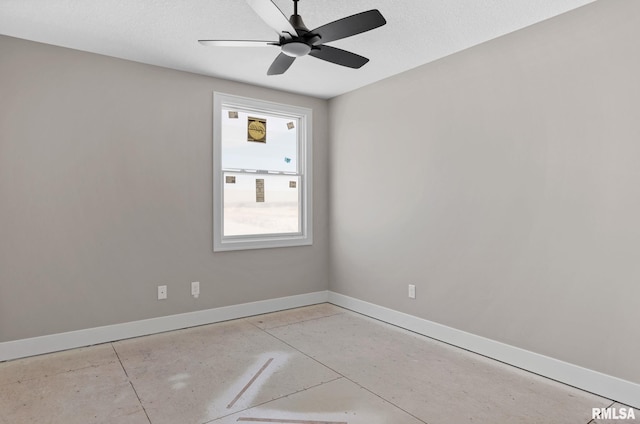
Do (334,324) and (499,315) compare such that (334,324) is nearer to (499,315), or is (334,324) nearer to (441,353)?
(441,353)

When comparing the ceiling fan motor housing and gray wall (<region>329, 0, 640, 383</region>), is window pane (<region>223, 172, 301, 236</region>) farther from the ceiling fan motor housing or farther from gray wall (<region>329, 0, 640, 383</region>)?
the ceiling fan motor housing

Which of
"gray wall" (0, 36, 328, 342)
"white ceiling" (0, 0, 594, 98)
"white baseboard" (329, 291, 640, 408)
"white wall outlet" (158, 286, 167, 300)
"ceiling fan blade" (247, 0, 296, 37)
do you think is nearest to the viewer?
"ceiling fan blade" (247, 0, 296, 37)

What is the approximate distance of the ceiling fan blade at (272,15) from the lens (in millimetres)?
1825

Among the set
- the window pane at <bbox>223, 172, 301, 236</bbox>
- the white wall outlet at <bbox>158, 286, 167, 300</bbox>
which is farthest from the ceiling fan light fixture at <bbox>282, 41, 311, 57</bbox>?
the white wall outlet at <bbox>158, 286, 167, 300</bbox>

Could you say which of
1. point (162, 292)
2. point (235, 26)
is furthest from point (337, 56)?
point (162, 292)

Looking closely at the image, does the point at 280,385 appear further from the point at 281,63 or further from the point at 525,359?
the point at 281,63

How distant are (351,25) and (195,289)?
2853 millimetres

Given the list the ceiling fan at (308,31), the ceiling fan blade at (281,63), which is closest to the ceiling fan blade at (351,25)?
the ceiling fan at (308,31)

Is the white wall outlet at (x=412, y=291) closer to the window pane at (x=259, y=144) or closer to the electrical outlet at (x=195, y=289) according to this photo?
the window pane at (x=259, y=144)

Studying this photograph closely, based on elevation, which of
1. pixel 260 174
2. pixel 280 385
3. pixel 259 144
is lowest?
pixel 280 385

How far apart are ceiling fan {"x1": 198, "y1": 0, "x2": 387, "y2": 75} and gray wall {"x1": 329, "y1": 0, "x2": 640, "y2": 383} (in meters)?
1.21

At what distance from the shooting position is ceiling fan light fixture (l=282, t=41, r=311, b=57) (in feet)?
7.15

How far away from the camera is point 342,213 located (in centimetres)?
448

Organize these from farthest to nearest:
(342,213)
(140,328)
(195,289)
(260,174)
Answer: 1. (342,213)
2. (260,174)
3. (195,289)
4. (140,328)
